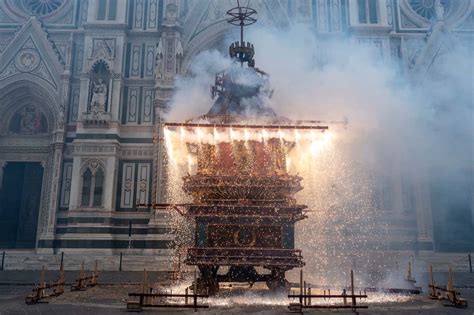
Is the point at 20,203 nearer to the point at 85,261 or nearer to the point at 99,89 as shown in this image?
the point at 85,261

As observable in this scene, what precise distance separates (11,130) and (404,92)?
20.5m

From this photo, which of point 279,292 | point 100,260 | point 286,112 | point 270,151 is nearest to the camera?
point 279,292

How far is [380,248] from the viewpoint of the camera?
A: 20.7m

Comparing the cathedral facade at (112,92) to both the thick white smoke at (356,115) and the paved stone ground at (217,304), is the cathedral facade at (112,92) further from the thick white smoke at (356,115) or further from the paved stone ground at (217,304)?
the paved stone ground at (217,304)

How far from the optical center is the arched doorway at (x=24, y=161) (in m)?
23.1

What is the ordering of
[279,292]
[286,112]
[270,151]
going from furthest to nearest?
[286,112] → [270,151] → [279,292]

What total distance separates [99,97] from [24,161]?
5418 millimetres

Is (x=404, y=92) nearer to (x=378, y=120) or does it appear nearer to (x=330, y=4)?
(x=378, y=120)

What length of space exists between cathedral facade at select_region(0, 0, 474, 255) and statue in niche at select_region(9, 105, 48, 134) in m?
0.05

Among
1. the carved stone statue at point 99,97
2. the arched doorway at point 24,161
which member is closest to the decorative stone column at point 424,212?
the carved stone statue at point 99,97

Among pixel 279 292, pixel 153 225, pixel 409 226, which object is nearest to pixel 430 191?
pixel 409 226

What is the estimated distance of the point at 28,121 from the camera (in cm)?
2441

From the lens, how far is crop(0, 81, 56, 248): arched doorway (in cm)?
2306

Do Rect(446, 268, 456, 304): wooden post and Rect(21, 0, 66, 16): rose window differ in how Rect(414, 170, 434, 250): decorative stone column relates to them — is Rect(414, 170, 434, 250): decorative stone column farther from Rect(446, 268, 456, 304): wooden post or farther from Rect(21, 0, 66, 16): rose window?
Rect(21, 0, 66, 16): rose window
